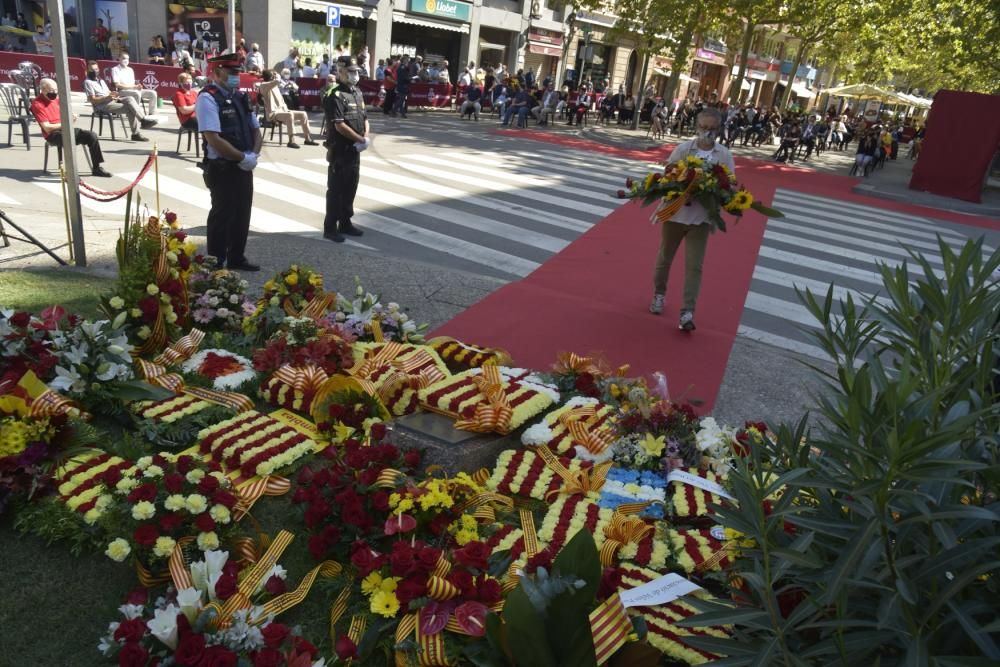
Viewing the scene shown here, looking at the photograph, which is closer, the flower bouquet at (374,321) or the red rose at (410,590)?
the red rose at (410,590)

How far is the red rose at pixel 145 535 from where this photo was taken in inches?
123

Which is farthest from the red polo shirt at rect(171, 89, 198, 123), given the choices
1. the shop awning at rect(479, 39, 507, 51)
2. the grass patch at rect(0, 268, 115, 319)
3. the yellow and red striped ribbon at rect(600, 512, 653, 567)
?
the shop awning at rect(479, 39, 507, 51)

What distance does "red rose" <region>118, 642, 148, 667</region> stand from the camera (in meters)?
2.56

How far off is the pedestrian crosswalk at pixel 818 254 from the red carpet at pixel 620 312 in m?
0.28

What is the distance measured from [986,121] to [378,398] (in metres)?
20.7

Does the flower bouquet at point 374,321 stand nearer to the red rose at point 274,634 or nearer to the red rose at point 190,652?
the red rose at point 274,634

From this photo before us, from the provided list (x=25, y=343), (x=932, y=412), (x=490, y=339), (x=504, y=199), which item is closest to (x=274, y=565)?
(x=25, y=343)

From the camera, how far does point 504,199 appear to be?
12.5m

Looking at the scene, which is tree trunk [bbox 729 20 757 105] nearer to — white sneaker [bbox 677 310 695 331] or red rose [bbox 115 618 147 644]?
white sneaker [bbox 677 310 695 331]

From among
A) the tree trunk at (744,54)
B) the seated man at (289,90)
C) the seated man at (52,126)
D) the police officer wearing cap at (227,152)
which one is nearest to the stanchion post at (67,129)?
the police officer wearing cap at (227,152)

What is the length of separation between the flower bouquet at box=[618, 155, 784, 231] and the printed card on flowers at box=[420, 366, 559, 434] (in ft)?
7.75

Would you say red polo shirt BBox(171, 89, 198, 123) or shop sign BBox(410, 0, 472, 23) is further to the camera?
shop sign BBox(410, 0, 472, 23)

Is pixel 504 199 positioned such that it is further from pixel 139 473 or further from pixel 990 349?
pixel 990 349

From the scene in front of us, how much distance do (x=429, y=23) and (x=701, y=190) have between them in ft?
97.5
